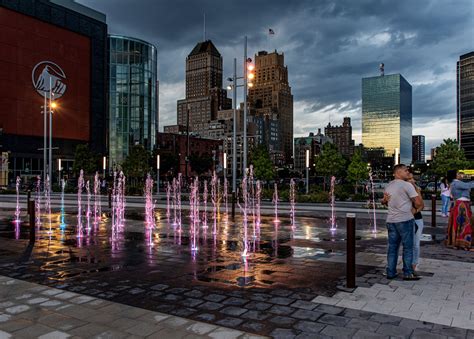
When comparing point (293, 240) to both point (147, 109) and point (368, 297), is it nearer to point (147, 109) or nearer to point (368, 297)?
point (368, 297)

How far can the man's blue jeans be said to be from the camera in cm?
688

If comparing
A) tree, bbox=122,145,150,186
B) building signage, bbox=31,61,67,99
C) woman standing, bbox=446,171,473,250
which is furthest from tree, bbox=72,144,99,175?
woman standing, bbox=446,171,473,250

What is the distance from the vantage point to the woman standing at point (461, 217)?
971cm

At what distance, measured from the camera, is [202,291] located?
6160mm

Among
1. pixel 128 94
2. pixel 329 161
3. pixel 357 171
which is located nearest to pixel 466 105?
pixel 128 94

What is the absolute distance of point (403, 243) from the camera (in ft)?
22.6

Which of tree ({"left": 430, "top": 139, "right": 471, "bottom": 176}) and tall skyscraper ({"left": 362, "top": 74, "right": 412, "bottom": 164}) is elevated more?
tall skyscraper ({"left": 362, "top": 74, "right": 412, "bottom": 164})

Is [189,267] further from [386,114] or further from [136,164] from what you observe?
[386,114]

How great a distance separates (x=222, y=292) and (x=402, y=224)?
3.23m

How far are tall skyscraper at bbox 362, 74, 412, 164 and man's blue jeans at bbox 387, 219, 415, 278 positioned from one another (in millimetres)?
187807

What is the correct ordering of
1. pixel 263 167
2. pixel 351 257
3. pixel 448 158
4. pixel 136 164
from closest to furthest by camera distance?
pixel 351 257 < pixel 448 158 < pixel 263 167 < pixel 136 164

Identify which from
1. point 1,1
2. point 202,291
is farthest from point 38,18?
point 202,291

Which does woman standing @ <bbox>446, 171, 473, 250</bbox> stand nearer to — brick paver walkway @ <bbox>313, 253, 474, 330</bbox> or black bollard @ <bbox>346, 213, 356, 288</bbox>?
brick paver walkway @ <bbox>313, 253, 474, 330</bbox>

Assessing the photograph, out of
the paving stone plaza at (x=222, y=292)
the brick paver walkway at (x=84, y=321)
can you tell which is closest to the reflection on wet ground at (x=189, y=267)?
the paving stone plaza at (x=222, y=292)
